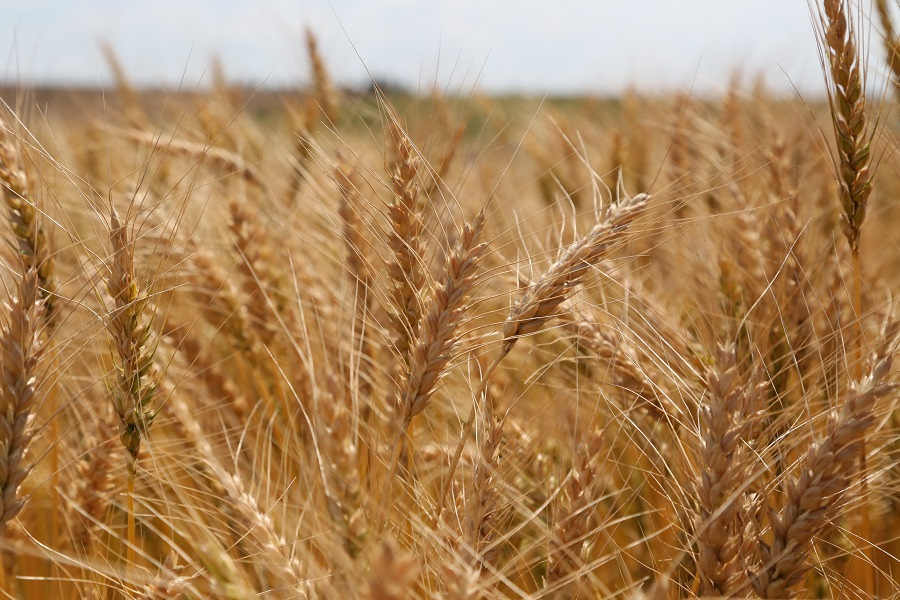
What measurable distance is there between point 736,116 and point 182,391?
2326 millimetres

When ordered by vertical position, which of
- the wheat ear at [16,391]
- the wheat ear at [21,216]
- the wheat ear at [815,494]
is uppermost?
the wheat ear at [21,216]

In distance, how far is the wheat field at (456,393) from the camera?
1035 millimetres

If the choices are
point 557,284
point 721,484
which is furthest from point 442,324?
point 721,484

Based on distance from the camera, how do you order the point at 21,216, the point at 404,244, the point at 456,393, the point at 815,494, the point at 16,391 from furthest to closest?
the point at 456,393, the point at 21,216, the point at 404,244, the point at 16,391, the point at 815,494

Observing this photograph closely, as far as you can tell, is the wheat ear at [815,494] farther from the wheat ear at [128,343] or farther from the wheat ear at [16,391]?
the wheat ear at [16,391]

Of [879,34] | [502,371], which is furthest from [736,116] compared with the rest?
[502,371]

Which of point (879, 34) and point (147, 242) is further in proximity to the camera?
point (147, 242)

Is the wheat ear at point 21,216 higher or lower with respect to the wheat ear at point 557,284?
higher

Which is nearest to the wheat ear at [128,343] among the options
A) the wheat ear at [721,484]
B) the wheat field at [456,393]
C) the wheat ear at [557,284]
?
the wheat field at [456,393]

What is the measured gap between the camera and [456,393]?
1.97 m

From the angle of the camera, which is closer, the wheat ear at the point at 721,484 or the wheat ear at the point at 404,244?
the wheat ear at the point at 721,484

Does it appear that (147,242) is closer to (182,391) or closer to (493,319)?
(182,391)

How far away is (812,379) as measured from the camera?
174cm

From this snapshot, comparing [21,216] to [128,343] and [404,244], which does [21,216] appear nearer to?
[128,343]
